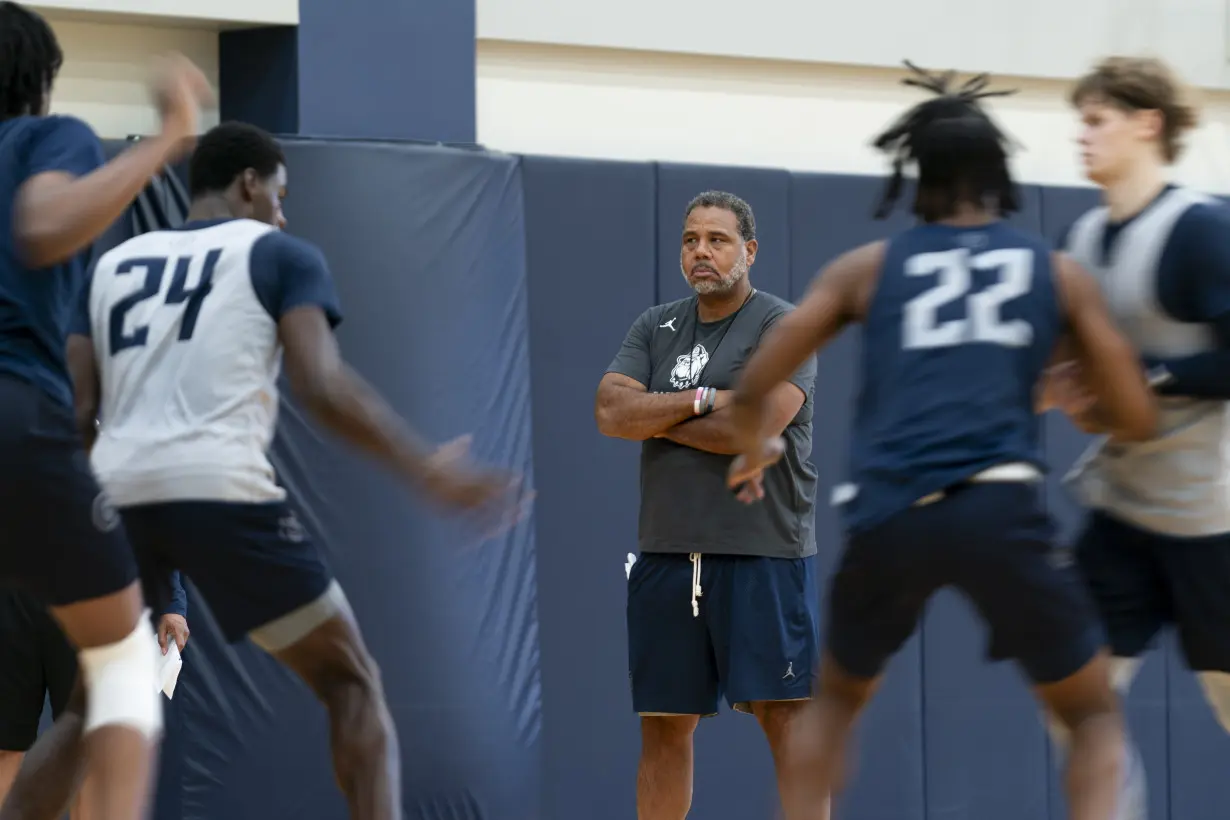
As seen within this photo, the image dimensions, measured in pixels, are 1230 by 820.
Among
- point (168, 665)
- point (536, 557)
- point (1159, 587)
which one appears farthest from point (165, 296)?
point (536, 557)

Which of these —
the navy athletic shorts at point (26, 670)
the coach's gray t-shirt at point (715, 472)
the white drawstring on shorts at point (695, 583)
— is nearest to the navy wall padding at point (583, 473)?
the coach's gray t-shirt at point (715, 472)

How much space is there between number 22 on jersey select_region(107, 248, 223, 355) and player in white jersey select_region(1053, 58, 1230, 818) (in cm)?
205

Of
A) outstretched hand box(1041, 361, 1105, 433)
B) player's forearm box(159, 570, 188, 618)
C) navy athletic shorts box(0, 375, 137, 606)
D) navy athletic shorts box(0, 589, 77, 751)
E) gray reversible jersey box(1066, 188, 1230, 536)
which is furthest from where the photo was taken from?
player's forearm box(159, 570, 188, 618)

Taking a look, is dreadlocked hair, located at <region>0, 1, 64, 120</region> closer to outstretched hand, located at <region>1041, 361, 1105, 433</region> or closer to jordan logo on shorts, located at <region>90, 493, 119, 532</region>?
jordan logo on shorts, located at <region>90, 493, 119, 532</region>

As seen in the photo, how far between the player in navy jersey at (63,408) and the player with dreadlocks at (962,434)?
58.5 inches

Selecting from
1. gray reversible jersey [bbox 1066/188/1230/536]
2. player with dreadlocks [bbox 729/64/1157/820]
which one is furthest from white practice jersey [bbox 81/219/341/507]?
gray reversible jersey [bbox 1066/188/1230/536]

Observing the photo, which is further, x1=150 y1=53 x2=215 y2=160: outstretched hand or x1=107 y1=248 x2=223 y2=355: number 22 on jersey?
x1=107 y1=248 x2=223 y2=355: number 22 on jersey

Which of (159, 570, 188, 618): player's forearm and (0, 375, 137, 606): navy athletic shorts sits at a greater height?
(0, 375, 137, 606): navy athletic shorts

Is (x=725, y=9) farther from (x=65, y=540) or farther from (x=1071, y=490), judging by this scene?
(x=65, y=540)

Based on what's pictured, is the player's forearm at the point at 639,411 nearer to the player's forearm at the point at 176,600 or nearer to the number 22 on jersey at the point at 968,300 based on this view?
the player's forearm at the point at 176,600

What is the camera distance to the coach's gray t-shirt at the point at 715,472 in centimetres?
585

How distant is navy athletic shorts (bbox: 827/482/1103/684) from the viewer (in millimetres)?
3992

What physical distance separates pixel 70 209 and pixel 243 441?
70 cm

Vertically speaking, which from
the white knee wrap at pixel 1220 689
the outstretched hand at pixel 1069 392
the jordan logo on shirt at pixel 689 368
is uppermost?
the outstretched hand at pixel 1069 392
